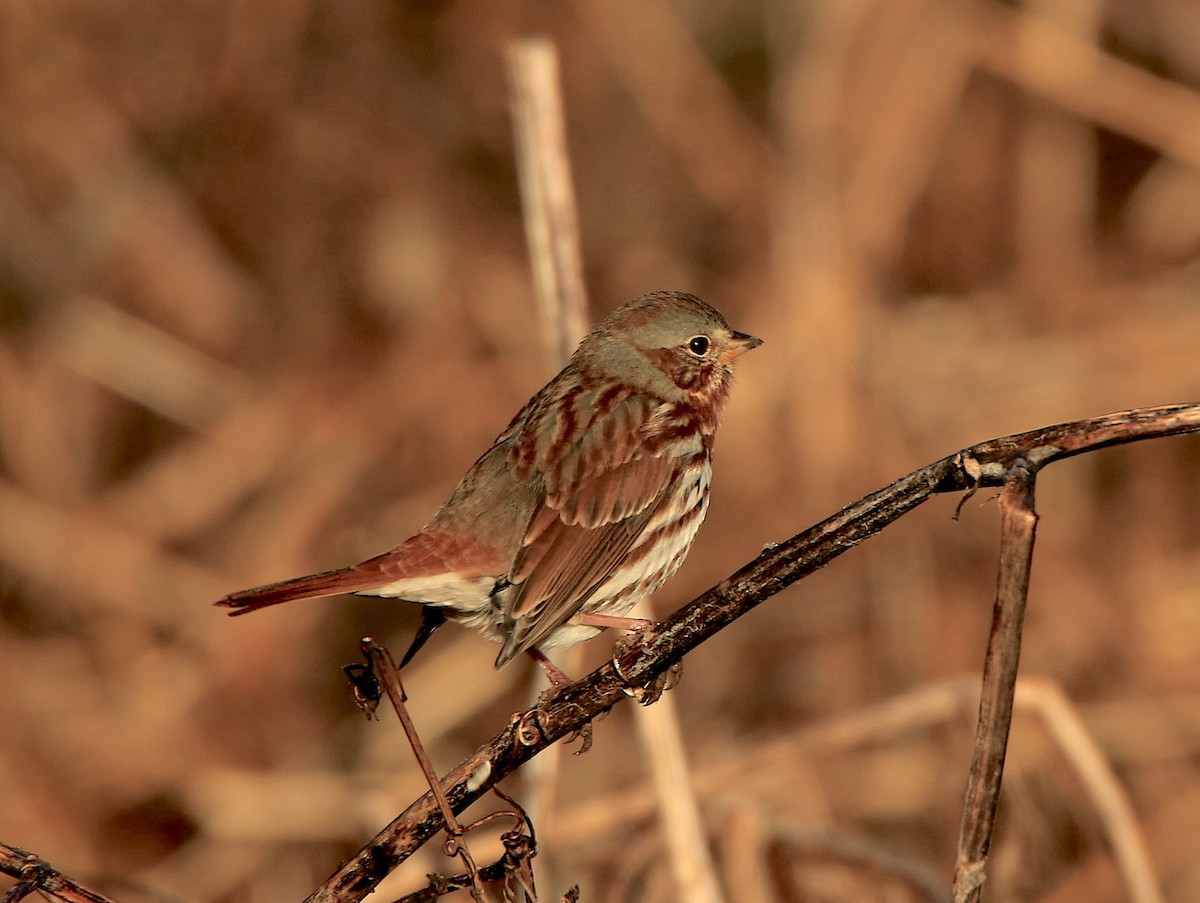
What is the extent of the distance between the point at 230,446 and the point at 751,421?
6.66 ft

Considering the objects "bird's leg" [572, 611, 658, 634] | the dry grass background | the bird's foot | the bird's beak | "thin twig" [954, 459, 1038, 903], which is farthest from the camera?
the dry grass background

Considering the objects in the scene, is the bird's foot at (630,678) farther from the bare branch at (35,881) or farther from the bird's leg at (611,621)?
the bare branch at (35,881)

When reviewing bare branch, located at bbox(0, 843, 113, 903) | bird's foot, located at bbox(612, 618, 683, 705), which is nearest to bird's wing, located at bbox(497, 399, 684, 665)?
bird's foot, located at bbox(612, 618, 683, 705)

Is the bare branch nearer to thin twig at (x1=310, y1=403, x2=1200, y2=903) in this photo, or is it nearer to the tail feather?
thin twig at (x1=310, y1=403, x2=1200, y2=903)

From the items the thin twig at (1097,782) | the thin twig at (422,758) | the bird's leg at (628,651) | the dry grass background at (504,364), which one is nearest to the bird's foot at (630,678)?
the bird's leg at (628,651)

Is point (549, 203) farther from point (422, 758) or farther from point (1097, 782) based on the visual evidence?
point (1097, 782)

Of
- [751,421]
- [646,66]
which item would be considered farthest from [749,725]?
[646,66]

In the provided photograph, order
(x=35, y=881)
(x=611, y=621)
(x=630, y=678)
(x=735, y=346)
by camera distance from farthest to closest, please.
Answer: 1. (x=735, y=346)
2. (x=611, y=621)
3. (x=630, y=678)
4. (x=35, y=881)

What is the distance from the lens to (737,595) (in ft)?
6.63

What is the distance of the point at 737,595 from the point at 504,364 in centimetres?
405

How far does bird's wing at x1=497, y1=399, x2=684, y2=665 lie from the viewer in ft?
9.87

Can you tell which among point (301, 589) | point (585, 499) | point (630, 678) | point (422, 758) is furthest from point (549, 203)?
point (422, 758)

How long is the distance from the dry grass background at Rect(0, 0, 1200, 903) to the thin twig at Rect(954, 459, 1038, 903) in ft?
7.86

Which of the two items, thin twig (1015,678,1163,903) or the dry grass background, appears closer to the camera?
thin twig (1015,678,1163,903)
